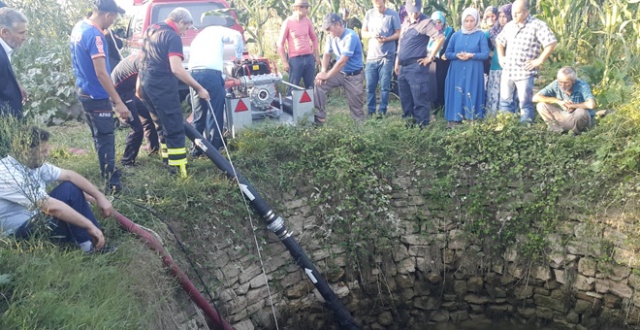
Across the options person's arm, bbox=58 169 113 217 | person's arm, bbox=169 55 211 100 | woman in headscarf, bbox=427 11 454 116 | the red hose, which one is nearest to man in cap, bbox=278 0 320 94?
woman in headscarf, bbox=427 11 454 116

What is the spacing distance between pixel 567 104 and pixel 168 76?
460cm

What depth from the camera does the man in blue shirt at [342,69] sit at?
7.86m

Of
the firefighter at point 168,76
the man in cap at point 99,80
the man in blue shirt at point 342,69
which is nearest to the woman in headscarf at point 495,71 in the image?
the man in blue shirt at point 342,69

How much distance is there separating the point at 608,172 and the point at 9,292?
5.92m

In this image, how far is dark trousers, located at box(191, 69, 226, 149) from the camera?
6.42 meters

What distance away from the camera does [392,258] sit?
7.26 metres

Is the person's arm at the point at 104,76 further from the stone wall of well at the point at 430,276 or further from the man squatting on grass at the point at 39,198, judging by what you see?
the stone wall of well at the point at 430,276

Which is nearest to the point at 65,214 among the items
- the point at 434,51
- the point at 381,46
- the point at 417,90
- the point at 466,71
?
the point at 417,90

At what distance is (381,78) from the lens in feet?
27.6

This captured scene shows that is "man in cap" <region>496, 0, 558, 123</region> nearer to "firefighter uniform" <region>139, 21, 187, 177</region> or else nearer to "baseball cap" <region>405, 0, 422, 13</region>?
"baseball cap" <region>405, 0, 422, 13</region>

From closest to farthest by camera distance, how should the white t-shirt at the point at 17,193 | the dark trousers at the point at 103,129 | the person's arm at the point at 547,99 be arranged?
the white t-shirt at the point at 17,193 → the dark trousers at the point at 103,129 → the person's arm at the point at 547,99

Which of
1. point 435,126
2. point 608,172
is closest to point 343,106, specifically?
point 435,126

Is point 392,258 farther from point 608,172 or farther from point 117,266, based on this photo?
point 117,266

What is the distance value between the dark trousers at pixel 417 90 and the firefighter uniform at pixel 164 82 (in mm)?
3259
